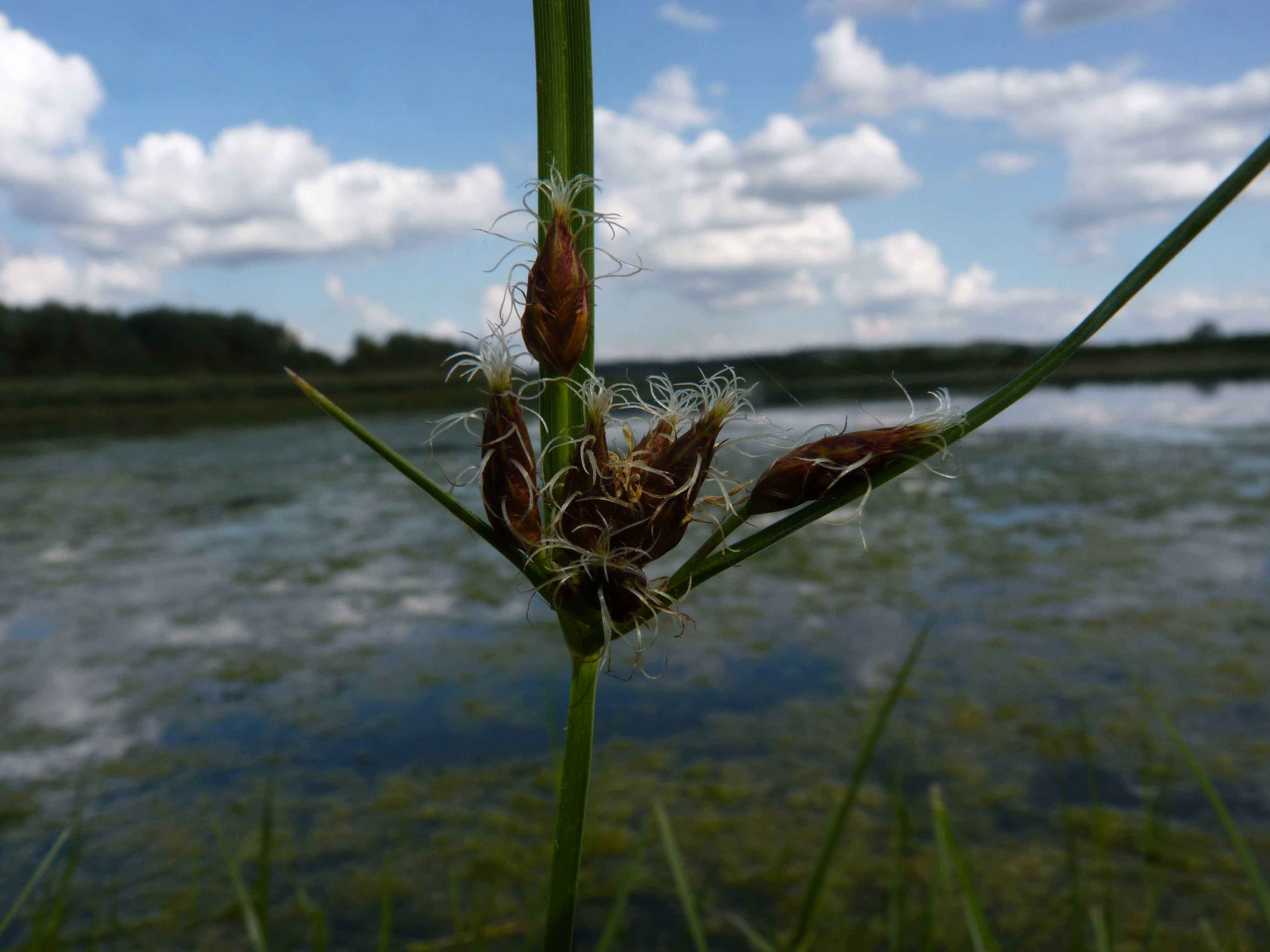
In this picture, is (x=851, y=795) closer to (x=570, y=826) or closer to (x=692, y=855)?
(x=570, y=826)

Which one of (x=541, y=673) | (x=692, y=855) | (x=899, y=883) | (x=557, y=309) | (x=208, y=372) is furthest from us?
(x=208, y=372)

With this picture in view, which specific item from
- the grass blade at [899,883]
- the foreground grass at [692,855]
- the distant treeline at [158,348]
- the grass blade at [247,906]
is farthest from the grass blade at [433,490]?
the distant treeline at [158,348]

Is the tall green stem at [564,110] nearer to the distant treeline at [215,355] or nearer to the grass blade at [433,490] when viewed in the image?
the grass blade at [433,490]

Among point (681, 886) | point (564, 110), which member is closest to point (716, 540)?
point (564, 110)

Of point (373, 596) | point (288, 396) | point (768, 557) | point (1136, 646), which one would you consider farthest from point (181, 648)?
point (288, 396)

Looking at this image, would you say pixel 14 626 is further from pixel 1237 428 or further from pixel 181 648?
pixel 1237 428
